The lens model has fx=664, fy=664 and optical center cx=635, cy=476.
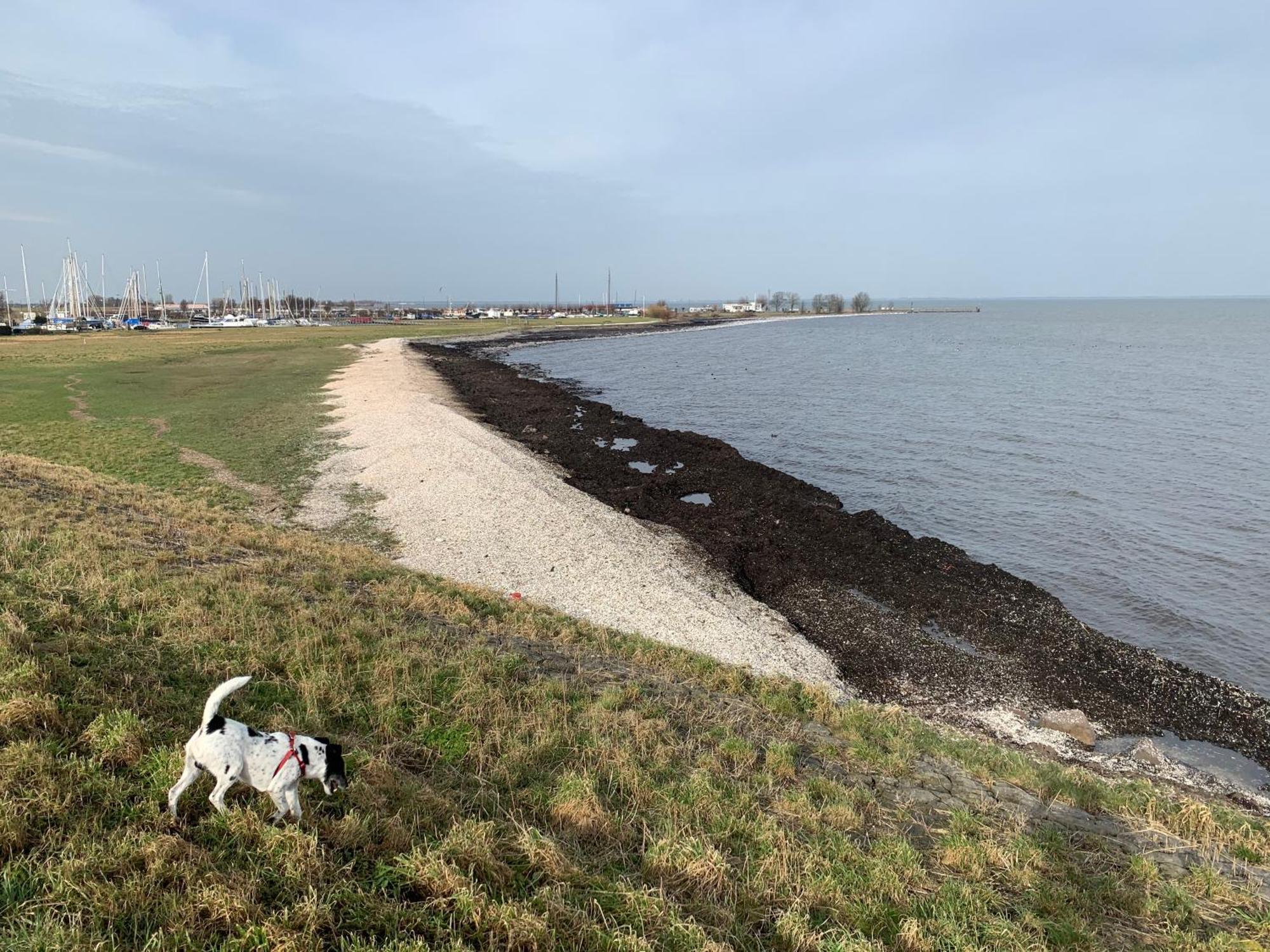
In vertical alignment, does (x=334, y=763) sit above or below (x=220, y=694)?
below

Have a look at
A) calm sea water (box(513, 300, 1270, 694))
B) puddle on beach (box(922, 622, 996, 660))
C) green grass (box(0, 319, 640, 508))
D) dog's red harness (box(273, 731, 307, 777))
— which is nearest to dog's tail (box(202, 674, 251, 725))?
dog's red harness (box(273, 731, 307, 777))

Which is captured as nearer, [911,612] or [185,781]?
[185,781]

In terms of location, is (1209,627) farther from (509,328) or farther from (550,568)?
(509,328)

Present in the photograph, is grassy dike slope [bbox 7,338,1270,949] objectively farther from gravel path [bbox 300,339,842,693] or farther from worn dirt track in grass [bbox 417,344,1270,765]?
worn dirt track in grass [bbox 417,344,1270,765]

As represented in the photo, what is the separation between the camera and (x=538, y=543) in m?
20.0

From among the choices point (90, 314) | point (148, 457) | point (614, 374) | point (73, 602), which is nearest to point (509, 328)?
point (614, 374)

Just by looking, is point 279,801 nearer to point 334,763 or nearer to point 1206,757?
point 334,763

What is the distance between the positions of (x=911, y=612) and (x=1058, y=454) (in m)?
22.8

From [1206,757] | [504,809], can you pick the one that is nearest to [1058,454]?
[1206,757]

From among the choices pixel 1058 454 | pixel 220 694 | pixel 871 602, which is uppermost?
pixel 220 694

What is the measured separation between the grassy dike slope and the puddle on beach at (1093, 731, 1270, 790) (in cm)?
318

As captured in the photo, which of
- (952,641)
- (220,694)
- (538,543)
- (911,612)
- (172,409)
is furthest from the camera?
(172,409)

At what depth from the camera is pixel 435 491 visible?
23906mm

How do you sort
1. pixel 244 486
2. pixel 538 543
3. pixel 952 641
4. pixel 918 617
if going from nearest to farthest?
pixel 952 641 → pixel 918 617 → pixel 538 543 → pixel 244 486
